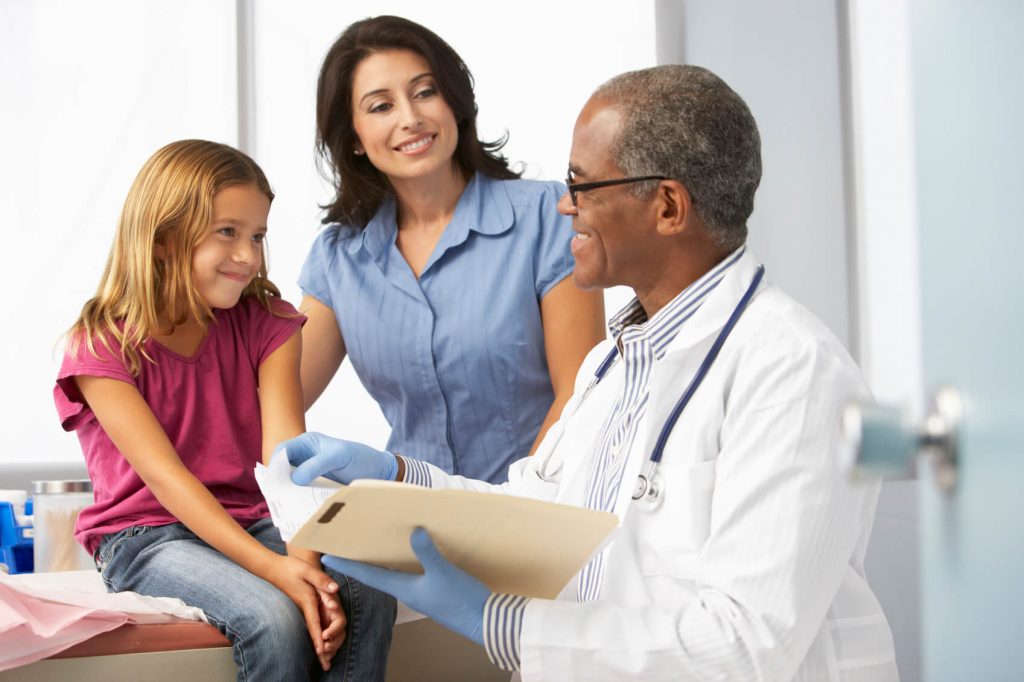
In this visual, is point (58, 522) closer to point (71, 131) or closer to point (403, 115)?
point (403, 115)

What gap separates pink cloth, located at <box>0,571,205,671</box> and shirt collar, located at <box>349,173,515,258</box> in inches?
34.9

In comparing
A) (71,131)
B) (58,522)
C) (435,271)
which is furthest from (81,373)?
(71,131)

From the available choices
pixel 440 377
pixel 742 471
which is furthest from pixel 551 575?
pixel 440 377

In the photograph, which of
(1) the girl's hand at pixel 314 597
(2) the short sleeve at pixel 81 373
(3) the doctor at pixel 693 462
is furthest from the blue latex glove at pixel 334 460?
(2) the short sleeve at pixel 81 373

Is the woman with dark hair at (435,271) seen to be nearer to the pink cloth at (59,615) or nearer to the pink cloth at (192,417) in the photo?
the pink cloth at (192,417)

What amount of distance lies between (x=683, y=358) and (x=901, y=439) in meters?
0.76

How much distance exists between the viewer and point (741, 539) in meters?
1.07

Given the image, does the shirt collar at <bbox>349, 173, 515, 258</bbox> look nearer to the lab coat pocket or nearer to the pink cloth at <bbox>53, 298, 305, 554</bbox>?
the pink cloth at <bbox>53, 298, 305, 554</bbox>

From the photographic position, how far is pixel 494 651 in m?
1.14

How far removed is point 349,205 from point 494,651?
1317 mm

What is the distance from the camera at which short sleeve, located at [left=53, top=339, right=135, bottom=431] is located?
1746mm

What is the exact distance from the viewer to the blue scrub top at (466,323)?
2.16 metres

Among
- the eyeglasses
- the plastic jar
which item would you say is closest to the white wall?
the plastic jar

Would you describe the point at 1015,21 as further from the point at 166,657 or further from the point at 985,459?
the point at 166,657
